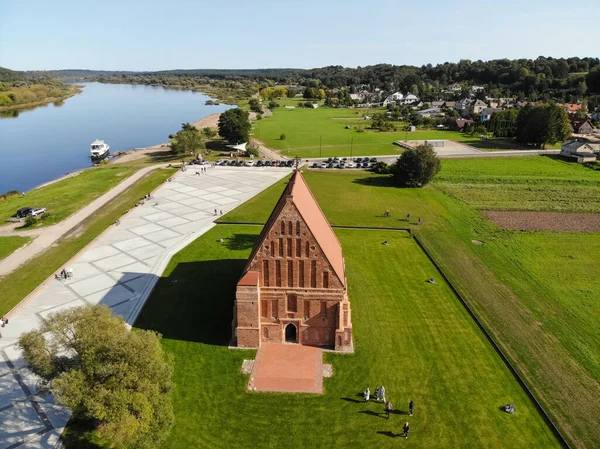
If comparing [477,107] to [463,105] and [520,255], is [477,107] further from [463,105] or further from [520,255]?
[520,255]

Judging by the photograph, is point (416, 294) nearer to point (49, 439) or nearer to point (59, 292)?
point (49, 439)

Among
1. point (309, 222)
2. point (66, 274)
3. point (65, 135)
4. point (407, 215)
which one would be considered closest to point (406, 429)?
point (309, 222)

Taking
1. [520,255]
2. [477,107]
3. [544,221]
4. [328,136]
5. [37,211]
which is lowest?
[544,221]

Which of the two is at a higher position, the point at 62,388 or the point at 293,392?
the point at 62,388

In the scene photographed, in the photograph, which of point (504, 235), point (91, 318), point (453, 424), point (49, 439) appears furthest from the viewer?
point (504, 235)

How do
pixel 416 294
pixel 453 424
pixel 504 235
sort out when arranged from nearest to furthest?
pixel 453 424, pixel 416 294, pixel 504 235

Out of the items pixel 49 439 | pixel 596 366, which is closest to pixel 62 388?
pixel 49 439

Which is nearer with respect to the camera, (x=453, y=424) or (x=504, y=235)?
(x=453, y=424)
